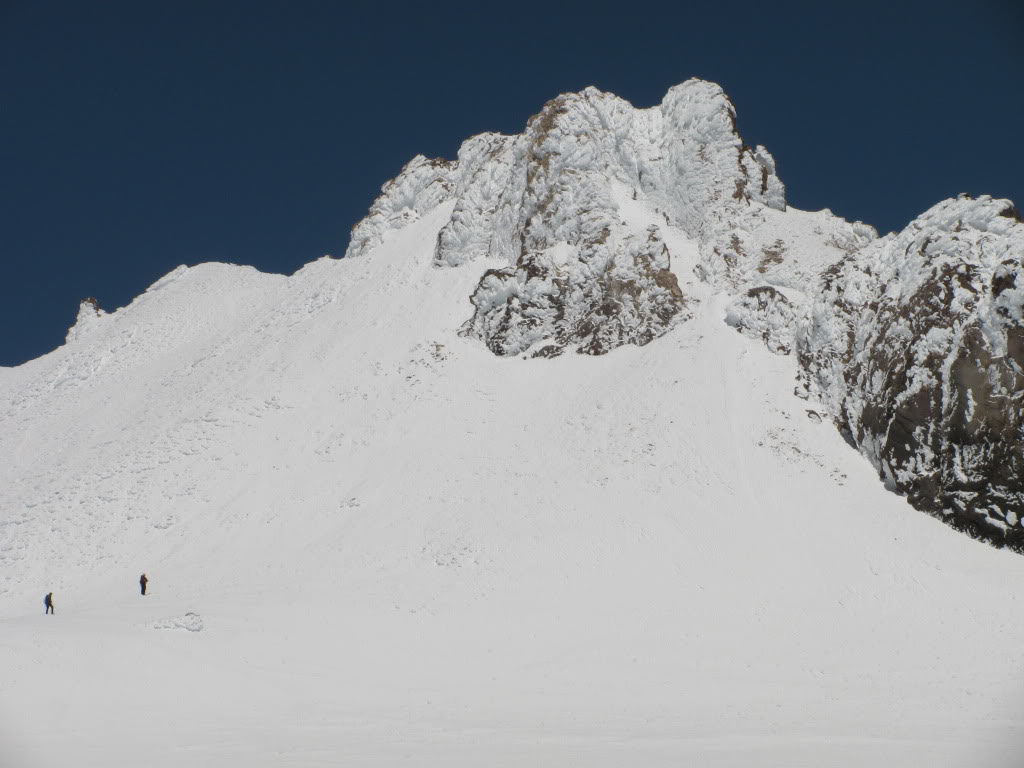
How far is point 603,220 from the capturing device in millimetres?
55969

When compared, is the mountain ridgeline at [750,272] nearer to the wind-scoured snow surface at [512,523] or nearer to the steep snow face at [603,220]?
the steep snow face at [603,220]

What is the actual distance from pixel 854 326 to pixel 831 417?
4.98 metres

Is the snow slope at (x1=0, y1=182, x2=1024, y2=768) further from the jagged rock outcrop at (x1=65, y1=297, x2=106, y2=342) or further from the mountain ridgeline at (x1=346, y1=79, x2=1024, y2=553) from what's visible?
the jagged rock outcrop at (x1=65, y1=297, x2=106, y2=342)

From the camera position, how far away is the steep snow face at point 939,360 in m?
31.1

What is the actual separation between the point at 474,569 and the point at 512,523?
3447 millimetres

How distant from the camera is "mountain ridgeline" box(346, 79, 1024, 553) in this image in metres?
32.2

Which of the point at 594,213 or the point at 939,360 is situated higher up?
the point at 594,213

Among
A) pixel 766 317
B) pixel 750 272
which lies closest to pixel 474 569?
pixel 766 317

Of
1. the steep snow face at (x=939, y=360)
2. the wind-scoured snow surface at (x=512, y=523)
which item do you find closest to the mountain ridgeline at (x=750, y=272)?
the steep snow face at (x=939, y=360)

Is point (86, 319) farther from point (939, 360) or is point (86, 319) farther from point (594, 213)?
point (939, 360)

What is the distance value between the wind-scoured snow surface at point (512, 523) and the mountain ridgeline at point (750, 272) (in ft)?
1.21

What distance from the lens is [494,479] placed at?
38125mm

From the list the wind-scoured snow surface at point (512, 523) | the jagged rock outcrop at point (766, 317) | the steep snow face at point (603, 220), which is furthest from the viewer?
the steep snow face at point (603, 220)

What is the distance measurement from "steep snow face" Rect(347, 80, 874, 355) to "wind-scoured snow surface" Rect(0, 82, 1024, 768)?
285 mm
